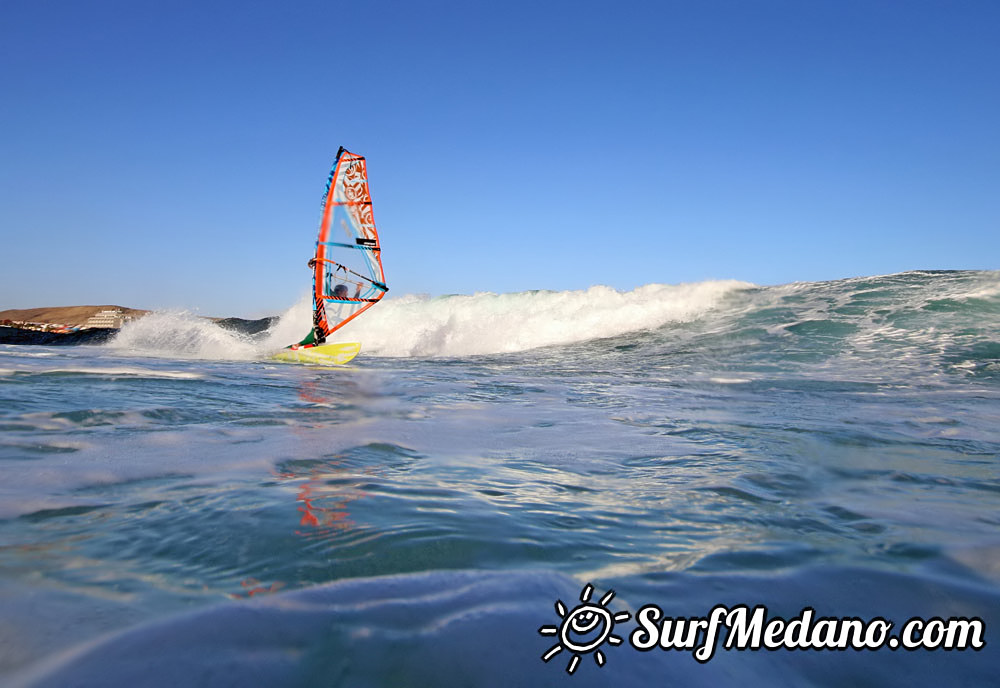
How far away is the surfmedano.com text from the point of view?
1181 millimetres

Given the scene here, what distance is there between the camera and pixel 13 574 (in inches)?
52.6

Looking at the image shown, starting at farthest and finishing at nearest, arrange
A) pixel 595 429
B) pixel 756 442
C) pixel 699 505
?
pixel 595 429 < pixel 756 442 < pixel 699 505

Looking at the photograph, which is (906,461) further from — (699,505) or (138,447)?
(138,447)

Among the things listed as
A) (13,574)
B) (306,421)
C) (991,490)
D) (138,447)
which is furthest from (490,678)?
(306,421)

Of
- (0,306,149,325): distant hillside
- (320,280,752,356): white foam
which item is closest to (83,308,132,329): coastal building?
(0,306,149,325): distant hillside

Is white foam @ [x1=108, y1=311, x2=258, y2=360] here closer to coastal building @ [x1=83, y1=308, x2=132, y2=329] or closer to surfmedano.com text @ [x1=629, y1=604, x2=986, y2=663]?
coastal building @ [x1=83, y1=308, x2=132, y2=329]

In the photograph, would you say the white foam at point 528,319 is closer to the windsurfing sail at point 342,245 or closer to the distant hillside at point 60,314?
the windsurfing sail at point 342,245

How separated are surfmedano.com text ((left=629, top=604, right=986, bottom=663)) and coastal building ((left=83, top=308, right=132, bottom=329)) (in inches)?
1026

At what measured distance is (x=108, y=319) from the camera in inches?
965

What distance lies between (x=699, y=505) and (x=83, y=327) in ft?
85.4

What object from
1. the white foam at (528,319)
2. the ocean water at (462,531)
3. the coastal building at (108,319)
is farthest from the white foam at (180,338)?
the coastal building at (108,319)

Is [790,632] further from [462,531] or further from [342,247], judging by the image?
[342,247]

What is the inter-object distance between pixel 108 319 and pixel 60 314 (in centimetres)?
363

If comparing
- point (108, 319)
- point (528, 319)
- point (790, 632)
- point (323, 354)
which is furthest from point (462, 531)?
point (108, 319)
